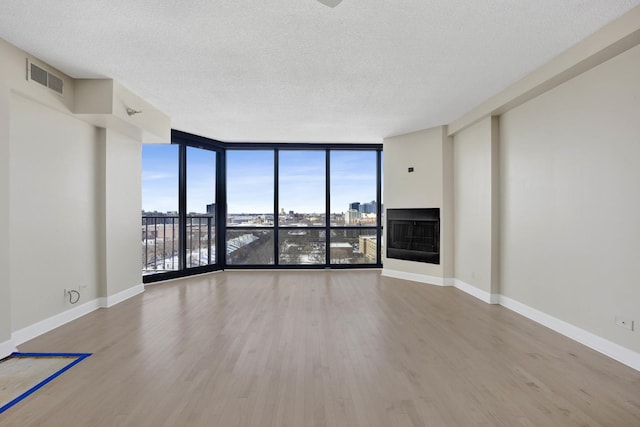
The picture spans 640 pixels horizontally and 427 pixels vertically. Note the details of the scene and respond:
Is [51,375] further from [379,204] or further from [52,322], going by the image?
[379,204]

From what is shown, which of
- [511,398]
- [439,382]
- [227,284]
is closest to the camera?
[511,398]

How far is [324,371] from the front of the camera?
7.63 feet

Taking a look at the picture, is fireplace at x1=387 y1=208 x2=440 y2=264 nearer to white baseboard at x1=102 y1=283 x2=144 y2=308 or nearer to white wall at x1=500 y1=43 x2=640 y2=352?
white wall at x1=500 y1=43 x2=640 y2=352

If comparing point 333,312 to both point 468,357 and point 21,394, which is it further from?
point 21,394

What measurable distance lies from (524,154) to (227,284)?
461 cm

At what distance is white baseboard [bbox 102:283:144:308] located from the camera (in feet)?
13.0

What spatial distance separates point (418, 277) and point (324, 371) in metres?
3.57

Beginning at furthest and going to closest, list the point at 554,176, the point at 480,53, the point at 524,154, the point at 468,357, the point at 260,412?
the point at 524,154
the point at 554,176
the point at 480,53
the point at 468,357
the point at 260,412

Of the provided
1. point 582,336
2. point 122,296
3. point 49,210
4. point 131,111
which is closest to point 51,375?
point 49,210

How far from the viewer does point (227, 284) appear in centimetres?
521

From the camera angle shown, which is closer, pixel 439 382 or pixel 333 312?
pixel 439 382

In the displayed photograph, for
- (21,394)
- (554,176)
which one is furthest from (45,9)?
(554,176)

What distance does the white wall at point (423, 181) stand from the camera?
5.20m

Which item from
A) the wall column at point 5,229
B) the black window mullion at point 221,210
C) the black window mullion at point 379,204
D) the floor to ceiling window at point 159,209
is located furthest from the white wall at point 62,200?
the black window mullion at point 379,204
